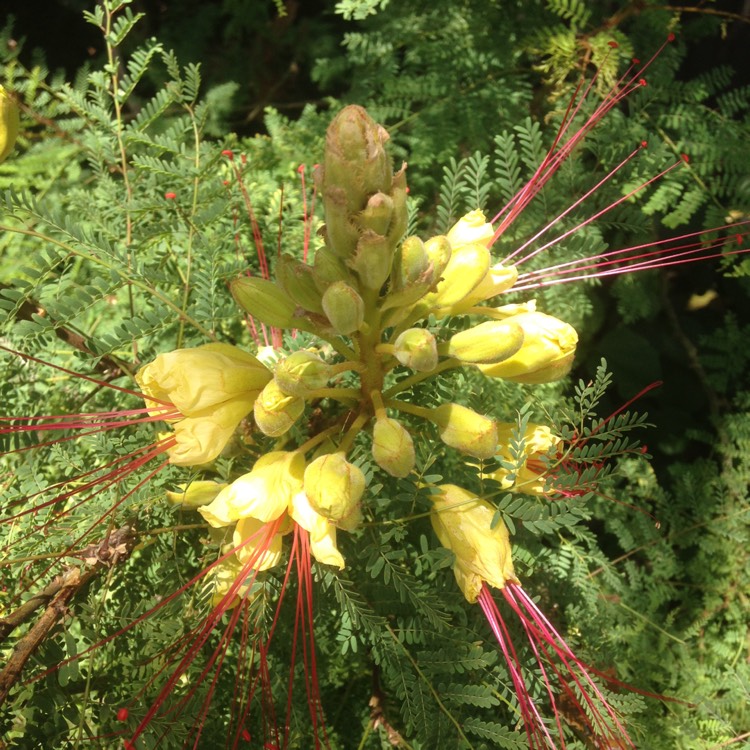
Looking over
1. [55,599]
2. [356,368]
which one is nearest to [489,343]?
[356,368]

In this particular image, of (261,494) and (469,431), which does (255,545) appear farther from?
(469,431)

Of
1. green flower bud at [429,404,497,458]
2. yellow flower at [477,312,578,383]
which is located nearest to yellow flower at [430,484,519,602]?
green flower bud at [429,404,497,458]

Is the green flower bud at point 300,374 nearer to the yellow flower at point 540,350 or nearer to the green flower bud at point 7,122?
the yellow flower at point 540,350

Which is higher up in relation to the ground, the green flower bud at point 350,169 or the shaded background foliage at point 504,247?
the green flower bud at point 350,169

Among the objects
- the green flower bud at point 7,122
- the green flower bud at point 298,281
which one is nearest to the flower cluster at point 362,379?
the green flower bud at point 298,281

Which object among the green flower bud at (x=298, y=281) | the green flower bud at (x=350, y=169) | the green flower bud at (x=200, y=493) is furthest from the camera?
the green flower bud at (x=200, y=493)

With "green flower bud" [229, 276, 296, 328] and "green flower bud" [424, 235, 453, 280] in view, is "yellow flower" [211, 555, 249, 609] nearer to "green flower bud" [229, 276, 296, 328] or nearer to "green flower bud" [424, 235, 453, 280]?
"green flower bud" [229, 276, 296, 328]
